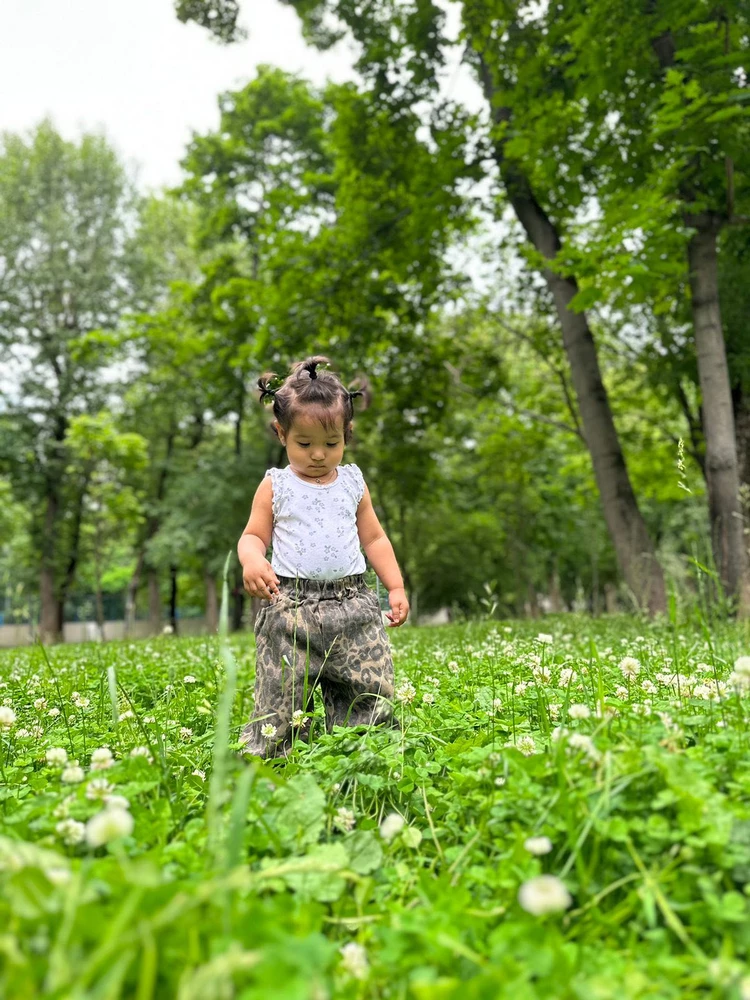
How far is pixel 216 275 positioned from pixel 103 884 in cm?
2154

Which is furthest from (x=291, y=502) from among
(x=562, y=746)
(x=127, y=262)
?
(x=127, y=262)

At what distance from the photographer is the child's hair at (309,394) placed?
366 cm

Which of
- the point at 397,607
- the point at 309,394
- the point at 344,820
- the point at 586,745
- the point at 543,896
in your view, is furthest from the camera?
the point at 397,607

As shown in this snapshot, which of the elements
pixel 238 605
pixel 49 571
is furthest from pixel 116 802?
pixel 49 571

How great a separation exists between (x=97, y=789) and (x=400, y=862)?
917 mm

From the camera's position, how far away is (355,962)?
1.57 m

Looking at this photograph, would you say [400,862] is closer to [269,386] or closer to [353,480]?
[353,480]

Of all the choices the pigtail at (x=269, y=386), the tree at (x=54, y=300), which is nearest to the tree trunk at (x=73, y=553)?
the tree at (x=54, y=300)

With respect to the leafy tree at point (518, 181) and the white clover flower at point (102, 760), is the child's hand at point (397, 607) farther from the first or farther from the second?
the leafy tree at point (518, 181)

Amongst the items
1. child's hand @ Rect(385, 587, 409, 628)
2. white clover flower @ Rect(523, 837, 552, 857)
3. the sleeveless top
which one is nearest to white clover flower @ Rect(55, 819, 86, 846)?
white clover flower @ Rect(523, 837, 552, 857)

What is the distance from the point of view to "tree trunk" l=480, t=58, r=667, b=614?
11.5m

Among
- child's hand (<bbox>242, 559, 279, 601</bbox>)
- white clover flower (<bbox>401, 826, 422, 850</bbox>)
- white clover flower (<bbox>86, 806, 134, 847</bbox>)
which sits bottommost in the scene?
white clover flower (<bbox>401, 826, 422, 850</bbox>)

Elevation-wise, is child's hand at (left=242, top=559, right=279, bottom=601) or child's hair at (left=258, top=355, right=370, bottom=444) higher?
child's hair at (left=258, top=355, right=370, bottom=444)

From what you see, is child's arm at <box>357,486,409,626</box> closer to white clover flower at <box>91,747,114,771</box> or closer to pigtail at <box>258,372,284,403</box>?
pigtail at <box>258,372,284,403</box>
